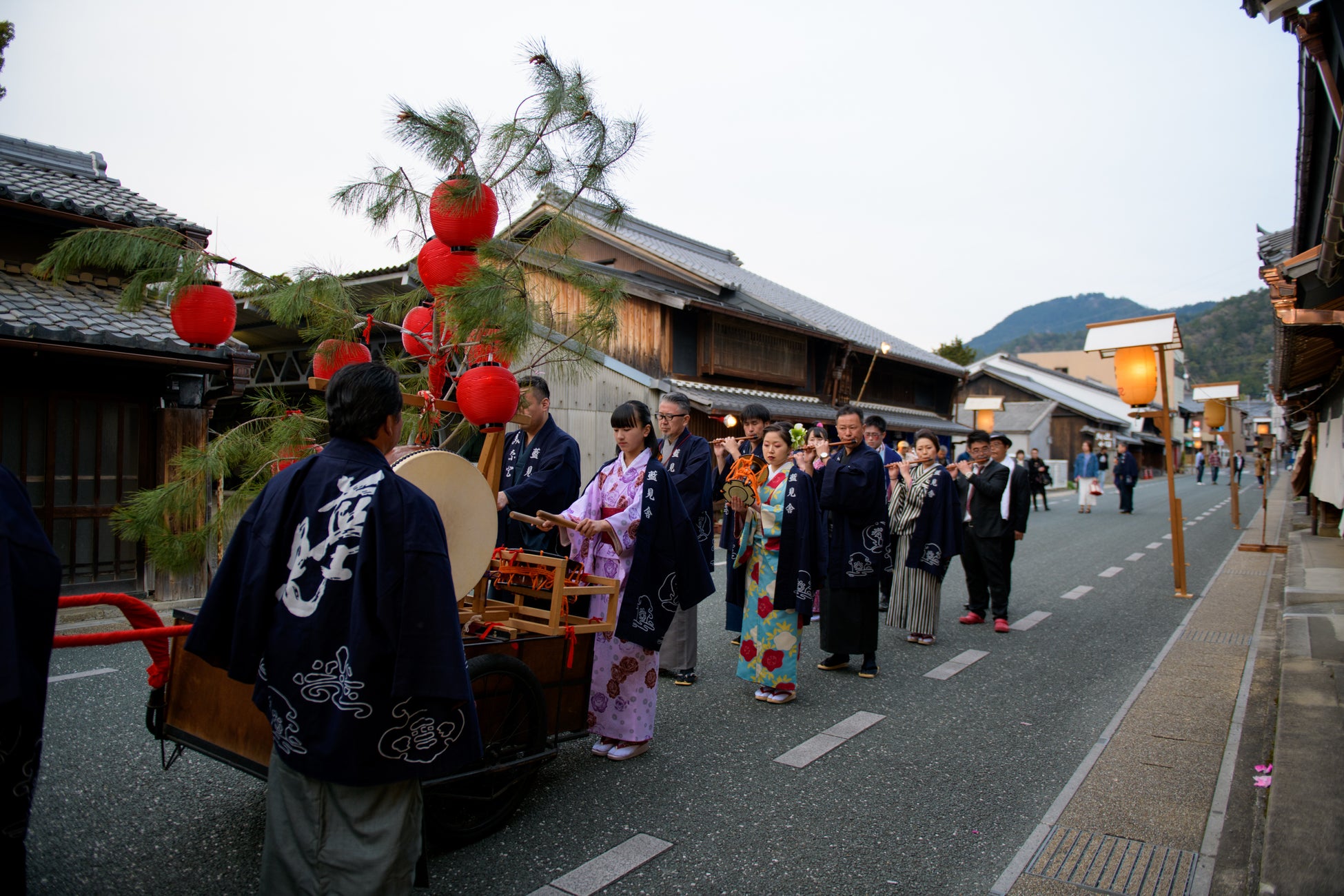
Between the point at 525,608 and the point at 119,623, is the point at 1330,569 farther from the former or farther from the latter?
the point at 119,623

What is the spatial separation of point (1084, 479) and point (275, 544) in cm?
2445

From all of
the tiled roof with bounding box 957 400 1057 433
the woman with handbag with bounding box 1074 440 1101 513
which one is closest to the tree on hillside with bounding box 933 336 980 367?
the tiled roof with bounding box 957 400 1057 433

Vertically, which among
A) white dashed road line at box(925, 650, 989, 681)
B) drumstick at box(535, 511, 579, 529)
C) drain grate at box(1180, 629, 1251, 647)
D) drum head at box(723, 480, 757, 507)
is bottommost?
white dashed road line at box(925, 650, 989, 681)

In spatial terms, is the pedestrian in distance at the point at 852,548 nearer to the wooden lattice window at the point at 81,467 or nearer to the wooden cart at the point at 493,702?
the wooden cart at the point at 493,702

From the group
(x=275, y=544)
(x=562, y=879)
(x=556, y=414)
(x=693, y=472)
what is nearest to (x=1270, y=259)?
(x=693, y=472)

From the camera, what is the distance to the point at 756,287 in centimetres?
2420

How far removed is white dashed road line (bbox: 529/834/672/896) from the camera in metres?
3.07

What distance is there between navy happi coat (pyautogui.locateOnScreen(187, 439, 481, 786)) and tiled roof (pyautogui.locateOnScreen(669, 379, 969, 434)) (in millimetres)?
9982

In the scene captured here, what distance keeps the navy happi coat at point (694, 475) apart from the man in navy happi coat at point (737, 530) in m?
0.17

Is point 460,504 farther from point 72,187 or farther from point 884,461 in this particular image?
point 72,187

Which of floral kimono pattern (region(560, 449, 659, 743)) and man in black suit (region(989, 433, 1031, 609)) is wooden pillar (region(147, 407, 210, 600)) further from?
man in black suit (region(989, 433, 1031, 609))

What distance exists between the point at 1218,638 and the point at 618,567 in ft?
20.2

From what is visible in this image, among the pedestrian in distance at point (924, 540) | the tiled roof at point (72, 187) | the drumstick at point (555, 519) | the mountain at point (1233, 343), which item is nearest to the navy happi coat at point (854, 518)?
the pedestrian in distance at point (924, 540)

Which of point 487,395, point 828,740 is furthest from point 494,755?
point 828,740
